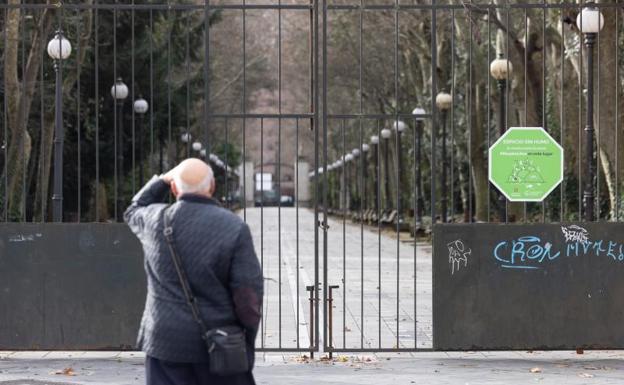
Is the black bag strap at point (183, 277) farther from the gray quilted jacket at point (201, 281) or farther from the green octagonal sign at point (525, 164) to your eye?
the green octagonal sign at point (525, 164)

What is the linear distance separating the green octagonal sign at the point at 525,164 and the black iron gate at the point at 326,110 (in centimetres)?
20

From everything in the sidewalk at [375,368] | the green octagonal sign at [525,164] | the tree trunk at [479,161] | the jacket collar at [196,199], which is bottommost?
the sidewalk at [375,368]

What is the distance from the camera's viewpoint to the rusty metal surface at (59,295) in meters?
12.7

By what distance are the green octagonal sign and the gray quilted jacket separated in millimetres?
6492

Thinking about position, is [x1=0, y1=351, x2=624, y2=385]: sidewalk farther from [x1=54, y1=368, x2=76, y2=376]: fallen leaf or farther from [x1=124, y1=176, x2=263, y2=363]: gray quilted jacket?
[x1=124, y1=176, x2=263, y2=363]: gray quilted jacket

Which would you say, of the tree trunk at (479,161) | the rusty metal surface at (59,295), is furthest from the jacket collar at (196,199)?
the tree trunk at (479,161)

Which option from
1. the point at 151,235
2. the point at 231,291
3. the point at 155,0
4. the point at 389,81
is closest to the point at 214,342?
the point at 231,291

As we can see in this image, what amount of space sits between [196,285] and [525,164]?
22.7 ft

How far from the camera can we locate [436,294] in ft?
41.8

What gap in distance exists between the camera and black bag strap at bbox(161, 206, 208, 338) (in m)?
6.76

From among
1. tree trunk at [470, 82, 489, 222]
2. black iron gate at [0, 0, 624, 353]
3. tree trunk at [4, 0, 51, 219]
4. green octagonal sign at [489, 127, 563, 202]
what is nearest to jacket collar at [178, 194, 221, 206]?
black iron gate at [0, 0, 624, 353]

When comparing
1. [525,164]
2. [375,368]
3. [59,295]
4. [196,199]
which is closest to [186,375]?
[196,199]

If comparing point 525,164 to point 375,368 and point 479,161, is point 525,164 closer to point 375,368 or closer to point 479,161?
point 375,368

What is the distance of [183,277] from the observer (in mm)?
6824
